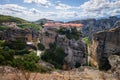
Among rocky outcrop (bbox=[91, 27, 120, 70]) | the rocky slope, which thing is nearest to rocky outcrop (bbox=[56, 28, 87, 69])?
rocky outcrop (bbox=[91, 27, 120, 70])

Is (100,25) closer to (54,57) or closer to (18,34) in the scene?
(18,34)

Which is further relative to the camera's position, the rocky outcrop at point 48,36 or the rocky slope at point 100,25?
the rocky slope at point 100,25

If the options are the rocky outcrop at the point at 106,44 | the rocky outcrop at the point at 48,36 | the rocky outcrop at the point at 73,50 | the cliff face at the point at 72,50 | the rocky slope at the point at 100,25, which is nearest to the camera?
the rocky outcrop at the point at 106,44

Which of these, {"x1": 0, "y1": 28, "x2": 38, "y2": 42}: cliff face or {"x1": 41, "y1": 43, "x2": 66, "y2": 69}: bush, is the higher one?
{"x1": 0, "y1": 28, "x2": 38, "y2": 42}: cliff face

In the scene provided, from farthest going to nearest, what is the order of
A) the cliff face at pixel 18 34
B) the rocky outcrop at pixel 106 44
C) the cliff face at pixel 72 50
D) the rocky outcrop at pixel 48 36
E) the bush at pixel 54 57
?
the cliff face at pixel 18 34 < the rocky outcrop at pixel 48 36 < the cliff face at pixel 72 50 < the bush at pixel 54 57 < the rocky outcrop at pixel 106 44

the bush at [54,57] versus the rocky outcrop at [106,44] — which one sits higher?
the rocky outcrop at [106,44]

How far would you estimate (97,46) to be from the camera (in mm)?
48312

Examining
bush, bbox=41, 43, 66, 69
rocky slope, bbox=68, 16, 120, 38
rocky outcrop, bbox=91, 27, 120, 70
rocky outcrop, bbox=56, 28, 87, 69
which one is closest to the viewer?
rocky outcrop, bbox=91, 27, 120, 70

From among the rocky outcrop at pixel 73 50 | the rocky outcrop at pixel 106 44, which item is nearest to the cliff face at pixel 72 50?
the rocky outcrop at pixel 73 50

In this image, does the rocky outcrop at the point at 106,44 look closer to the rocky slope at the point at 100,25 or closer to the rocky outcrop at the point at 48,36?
the rocky outcrop at the point at 48,36

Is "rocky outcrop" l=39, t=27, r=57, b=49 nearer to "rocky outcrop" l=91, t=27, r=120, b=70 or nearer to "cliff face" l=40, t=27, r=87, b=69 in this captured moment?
"cliff face" l=40, t=27, r=87, b=69

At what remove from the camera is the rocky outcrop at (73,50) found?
55147 millimetres

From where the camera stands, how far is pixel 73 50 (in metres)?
58.2

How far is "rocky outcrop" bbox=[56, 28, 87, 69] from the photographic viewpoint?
181 feet
